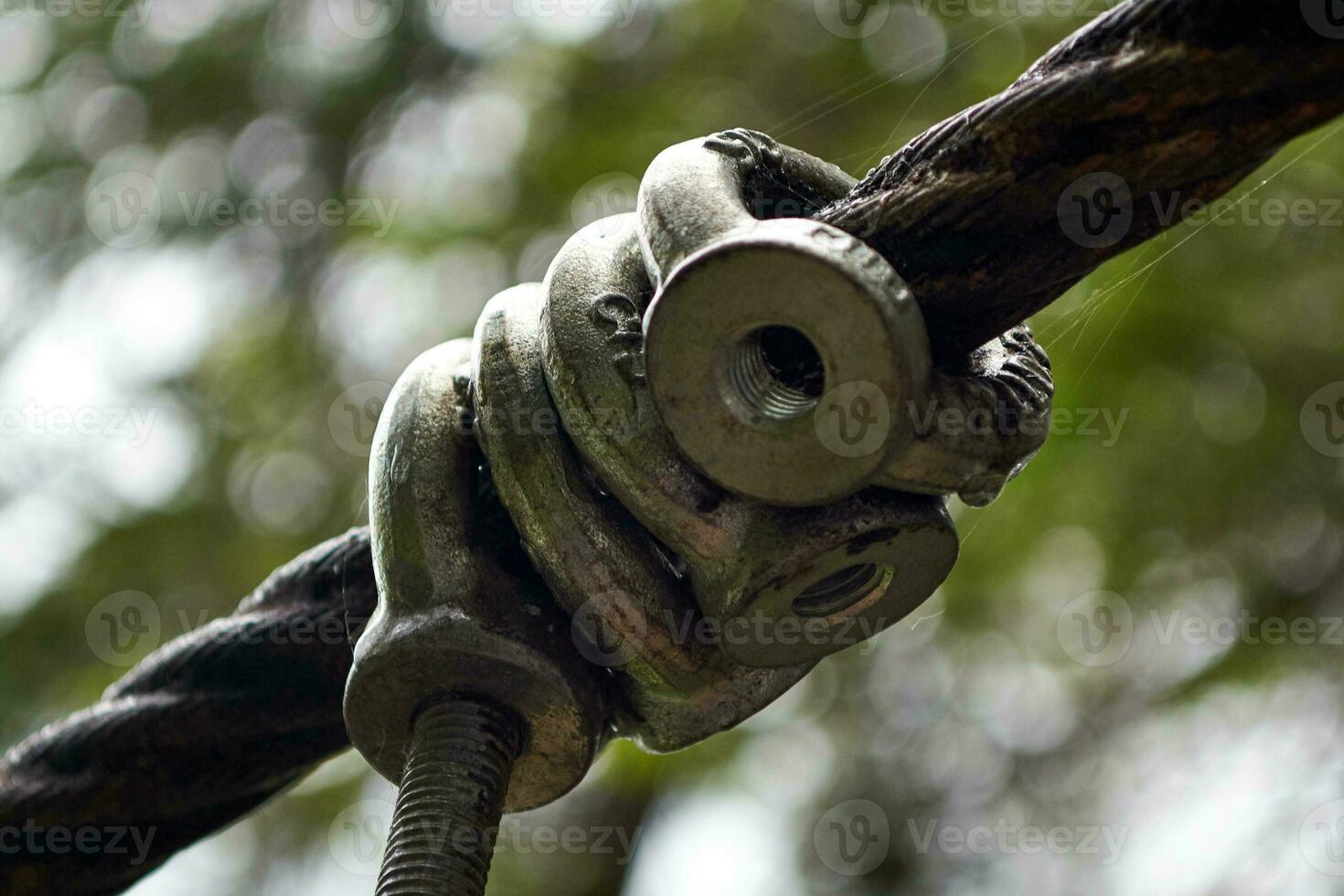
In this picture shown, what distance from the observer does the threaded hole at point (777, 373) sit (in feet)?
2.02

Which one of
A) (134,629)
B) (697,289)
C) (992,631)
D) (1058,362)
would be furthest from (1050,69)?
(134,629)

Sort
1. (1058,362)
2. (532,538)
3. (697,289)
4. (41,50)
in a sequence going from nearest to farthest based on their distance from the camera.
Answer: (697,289), (532,538), (1058,362), (41,50)

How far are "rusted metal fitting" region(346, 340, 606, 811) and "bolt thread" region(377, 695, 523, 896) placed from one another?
0.01 metres

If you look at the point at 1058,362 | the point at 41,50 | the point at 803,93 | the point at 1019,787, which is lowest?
the point at 1019,787

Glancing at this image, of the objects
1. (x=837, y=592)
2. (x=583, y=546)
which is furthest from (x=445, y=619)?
(x=837, y=592)

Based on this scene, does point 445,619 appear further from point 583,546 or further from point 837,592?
point 837,592

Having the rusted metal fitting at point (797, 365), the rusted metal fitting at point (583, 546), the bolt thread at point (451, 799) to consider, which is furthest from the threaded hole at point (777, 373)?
the bolt thread at point (451, 799)

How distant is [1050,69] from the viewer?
2.02 feet

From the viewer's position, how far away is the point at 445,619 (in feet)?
2.38

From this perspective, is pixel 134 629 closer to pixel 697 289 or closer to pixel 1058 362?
pixel 1058 362

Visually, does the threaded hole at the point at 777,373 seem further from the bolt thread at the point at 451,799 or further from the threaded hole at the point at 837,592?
the bolt thread at the point at 451,799

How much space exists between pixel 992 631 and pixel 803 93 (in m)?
0.92

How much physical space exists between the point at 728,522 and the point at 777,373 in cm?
7

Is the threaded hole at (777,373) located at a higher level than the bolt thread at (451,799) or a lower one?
higher
